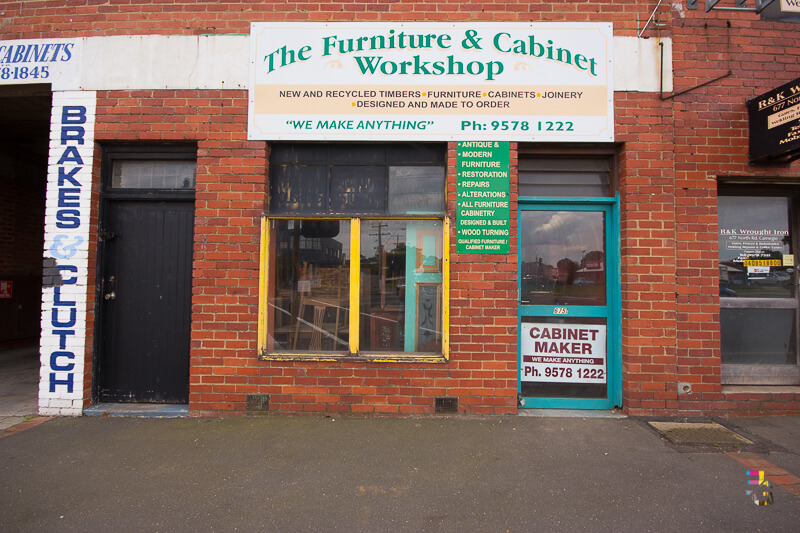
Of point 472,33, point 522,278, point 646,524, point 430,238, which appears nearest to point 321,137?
point 430,238

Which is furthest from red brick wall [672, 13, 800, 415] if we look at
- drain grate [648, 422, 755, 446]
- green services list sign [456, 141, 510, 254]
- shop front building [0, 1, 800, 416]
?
green services list sign [456, 141, 510, 254]

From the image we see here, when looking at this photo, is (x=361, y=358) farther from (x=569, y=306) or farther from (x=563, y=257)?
(x=563, y=257)

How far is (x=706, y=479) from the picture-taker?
3158 millimetres

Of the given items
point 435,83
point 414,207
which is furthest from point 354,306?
point 435,83

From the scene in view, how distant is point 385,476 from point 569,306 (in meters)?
2.83

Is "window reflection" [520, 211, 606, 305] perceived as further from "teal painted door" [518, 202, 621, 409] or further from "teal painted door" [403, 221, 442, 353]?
"teal painted door" [403, 221, 442, 353]

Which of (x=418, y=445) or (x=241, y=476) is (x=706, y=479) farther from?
(x=241, y=476)

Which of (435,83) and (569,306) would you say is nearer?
(435,83)

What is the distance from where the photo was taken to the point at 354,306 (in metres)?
4.63

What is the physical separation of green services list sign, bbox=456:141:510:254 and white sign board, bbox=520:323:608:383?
3.71 feet

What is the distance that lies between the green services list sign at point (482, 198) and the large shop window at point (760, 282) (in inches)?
106

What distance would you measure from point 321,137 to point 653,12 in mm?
3965

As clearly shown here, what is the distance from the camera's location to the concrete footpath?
269cm

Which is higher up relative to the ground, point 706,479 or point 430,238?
point 430,238
